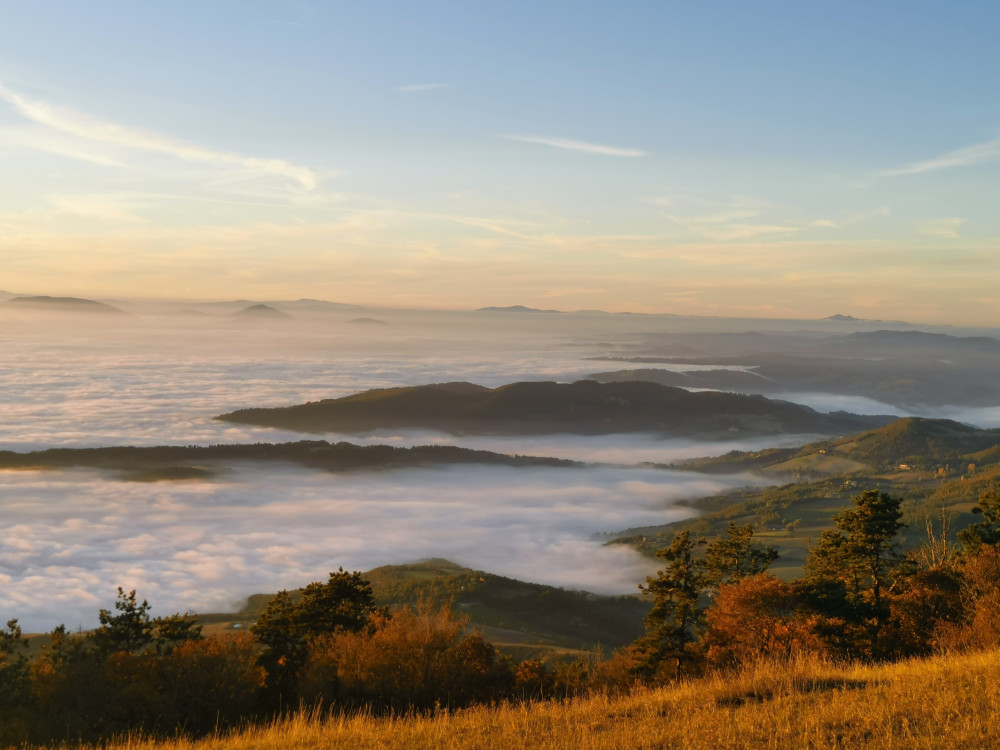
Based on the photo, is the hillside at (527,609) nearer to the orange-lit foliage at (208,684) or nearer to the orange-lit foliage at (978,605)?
the orange-lit foliage at (978,605)

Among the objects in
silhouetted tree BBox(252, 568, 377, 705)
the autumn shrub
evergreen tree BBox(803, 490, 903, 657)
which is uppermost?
evergreen tree BBox(803, 490, 903, 657)

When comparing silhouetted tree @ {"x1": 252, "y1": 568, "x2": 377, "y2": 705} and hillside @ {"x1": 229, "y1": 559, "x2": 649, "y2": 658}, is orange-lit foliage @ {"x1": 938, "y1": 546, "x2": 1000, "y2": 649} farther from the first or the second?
hillside @ {"x1": 229, "y1": 559, "x2": 649, "y2": 658}

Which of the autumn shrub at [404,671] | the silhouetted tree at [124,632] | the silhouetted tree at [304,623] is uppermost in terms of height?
the autumn shrub at [404,671]

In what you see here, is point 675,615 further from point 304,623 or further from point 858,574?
point 304,623

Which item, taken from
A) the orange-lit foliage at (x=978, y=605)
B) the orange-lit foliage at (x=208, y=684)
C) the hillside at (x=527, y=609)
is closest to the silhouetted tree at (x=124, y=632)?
the orange-lit foliage at (x=208, y=684)

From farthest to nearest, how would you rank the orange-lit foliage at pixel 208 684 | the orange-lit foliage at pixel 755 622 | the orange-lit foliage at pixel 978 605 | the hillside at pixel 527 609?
the hillside at pixel 527 609
the orange-lit foliage at pixel 755 622
the orange-lit foliage at pixel 208 684
the orange-lit foliage at pixel 978 605

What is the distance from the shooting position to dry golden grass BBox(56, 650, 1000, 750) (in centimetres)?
1195

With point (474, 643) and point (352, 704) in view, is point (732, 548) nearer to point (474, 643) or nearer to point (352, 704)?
point (474, 643)

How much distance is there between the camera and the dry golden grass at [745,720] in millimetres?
11953

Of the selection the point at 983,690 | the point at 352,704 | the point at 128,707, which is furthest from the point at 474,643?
the point at 983,690

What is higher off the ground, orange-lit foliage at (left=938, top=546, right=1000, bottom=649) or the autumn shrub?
orange-lit foliage at (left=938, top=546, right=1000, bottom=649)

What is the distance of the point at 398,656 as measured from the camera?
31.6m

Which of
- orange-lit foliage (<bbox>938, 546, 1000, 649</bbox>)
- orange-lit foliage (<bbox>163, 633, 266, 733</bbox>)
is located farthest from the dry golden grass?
orange-lit foliage (<bbox>163, 633, 266, 733</bbox>)

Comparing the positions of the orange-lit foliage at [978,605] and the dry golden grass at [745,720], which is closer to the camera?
the dry golden grass at [745,720]
